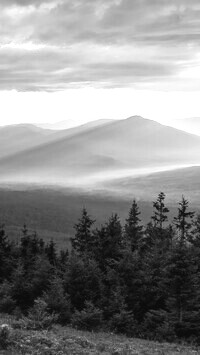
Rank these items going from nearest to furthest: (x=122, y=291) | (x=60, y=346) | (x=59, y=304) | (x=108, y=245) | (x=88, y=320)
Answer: (x=60, y=346)
(x=88, y=320)
(x=59, y=304)
(x=122, y=291)
(x=108, y=245)

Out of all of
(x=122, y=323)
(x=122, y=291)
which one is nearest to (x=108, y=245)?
(x=122, y=291)

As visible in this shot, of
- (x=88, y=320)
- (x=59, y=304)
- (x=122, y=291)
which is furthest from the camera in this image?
(x=122, y=291)

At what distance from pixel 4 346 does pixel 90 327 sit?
14.0 metres

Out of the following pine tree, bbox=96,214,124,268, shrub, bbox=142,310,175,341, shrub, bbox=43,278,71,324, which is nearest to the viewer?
shrub, bbox=142,310,175,341

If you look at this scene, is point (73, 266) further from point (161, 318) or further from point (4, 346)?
point (4, 346)

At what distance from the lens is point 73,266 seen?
44062 millimetres

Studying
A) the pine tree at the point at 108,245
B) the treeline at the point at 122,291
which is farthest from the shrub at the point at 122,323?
the pine tree at the point at 108,245

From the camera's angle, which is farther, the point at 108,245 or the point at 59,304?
the point at 108,245

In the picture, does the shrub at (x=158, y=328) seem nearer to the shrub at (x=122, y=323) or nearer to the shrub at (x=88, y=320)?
the shrub at (x=122, y=323)

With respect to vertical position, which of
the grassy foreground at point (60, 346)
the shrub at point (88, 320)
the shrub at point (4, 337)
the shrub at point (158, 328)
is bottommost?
the shrub at point (158, 328)

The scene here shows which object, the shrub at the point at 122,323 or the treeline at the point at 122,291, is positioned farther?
the treeline at the point at 122,291

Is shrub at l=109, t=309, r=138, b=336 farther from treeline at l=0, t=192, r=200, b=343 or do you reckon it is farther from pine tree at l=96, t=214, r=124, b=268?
pine tree at l=96, t=214, r=124, b=268

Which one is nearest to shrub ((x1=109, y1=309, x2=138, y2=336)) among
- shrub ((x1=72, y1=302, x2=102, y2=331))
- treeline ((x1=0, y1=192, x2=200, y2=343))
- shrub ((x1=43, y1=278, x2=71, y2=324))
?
treeline ((x1=0, y1=192, x2=200, y2=343))

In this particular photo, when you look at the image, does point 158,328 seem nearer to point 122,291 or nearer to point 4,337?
point 122,291
